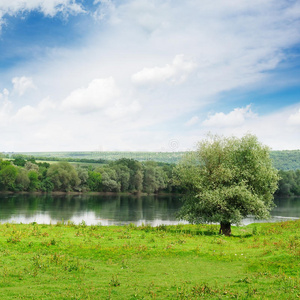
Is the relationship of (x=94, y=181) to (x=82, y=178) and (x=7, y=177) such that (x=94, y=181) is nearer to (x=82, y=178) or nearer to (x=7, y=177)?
(x=82, y=178)

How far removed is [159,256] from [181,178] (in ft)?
52.7

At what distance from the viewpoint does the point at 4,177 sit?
12062 cm

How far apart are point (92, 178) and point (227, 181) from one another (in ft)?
364

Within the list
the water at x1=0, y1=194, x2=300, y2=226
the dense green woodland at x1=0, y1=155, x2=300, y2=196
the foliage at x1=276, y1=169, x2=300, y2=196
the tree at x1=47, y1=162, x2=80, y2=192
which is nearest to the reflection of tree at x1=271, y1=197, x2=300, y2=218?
the water at x1=0, y1=194, x2=300, y2=226

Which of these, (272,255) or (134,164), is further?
(134,164)

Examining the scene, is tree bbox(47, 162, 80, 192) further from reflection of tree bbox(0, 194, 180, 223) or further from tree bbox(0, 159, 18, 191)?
reflection of tree bbox(0, 194, 180, 223)

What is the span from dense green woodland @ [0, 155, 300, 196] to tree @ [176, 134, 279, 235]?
288 feet

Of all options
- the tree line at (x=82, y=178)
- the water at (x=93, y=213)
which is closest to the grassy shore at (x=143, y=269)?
the water at (x=93, y=213)

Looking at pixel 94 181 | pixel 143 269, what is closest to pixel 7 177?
pixel 94 181

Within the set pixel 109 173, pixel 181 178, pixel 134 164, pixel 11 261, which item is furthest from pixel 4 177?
pixel 11 261

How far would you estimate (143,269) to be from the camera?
16.8 m

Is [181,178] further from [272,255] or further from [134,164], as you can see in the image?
[134,164]

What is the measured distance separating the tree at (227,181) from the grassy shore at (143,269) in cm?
709

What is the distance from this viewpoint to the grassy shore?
487 inches
